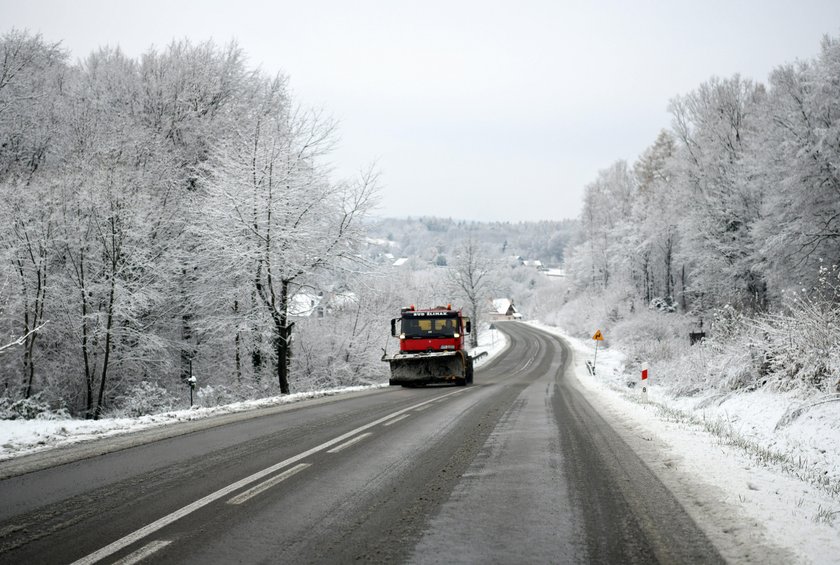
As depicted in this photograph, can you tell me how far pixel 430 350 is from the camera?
22078 millimetres

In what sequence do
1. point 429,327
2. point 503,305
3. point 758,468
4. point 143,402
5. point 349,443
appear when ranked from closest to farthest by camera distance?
1. point 758,468
2. point 349,443
3. point 143,402
4. point 429,327
5. point 503,305

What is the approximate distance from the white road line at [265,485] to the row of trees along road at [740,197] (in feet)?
69.1

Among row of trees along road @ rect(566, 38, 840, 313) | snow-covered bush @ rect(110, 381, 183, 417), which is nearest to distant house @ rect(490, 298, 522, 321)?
row of trees along road @ rect(566, 38, 840, 313)

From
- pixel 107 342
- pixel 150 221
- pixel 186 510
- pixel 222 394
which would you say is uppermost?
pixel 150 221

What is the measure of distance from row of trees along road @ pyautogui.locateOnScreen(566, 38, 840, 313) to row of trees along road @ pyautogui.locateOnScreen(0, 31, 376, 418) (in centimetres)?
1820

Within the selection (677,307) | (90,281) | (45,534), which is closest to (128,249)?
(90,281)

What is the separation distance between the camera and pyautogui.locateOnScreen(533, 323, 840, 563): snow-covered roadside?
13.0 feet

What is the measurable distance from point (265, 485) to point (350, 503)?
3.38 feet

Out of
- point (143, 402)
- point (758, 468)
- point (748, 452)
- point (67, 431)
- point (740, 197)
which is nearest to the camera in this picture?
point (758, 468)

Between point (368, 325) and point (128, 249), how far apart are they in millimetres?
12736

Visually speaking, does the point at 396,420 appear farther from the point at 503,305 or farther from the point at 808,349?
the point at 503,305

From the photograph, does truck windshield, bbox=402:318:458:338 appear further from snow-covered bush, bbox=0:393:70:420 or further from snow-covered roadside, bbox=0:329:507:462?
snow-covered bush, bbox=0:393:70:420

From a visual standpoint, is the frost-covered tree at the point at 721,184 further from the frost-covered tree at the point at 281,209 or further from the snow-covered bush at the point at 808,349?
the frost-covered tree at the point at 281,209

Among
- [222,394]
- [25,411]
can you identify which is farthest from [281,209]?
[25,411]
